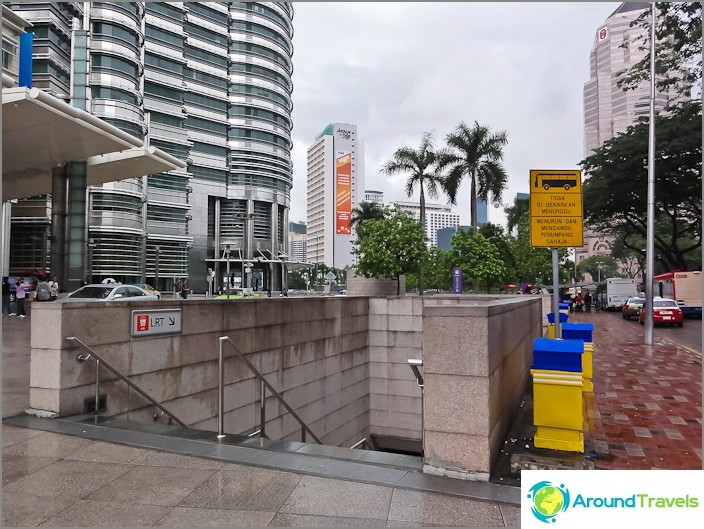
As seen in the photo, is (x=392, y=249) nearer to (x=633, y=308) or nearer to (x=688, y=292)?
(x=633, y=308)

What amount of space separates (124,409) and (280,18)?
79.6 metres

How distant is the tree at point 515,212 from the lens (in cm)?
5660

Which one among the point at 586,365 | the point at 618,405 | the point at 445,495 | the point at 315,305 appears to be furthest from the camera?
the point at 315,305

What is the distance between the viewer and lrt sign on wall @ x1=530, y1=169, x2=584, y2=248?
7223mm

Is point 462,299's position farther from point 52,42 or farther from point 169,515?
point 52,42

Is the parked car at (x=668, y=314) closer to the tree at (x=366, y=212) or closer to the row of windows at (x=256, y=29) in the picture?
the tree at (x=366, y=212)

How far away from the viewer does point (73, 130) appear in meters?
20.0

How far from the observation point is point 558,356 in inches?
194

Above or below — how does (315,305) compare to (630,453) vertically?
above

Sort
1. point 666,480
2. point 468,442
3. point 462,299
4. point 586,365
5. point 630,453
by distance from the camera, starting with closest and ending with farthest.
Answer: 1. point 666,480
2. point 468,442
3. point 630,453
4. point 586,365
5. point 462,299

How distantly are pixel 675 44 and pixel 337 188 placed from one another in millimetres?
114474

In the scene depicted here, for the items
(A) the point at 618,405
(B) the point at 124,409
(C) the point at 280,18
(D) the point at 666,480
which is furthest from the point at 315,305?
(C) the point at 280,18

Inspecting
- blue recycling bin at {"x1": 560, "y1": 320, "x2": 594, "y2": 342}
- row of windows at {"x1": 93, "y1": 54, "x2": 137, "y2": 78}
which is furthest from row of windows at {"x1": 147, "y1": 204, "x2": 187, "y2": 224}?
blue recycling bin at {"x1": 560, "y1": 320, "x2": 594, "y2": 342}

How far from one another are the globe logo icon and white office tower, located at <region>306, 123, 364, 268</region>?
5131 inches
